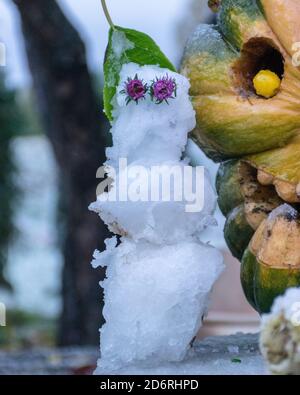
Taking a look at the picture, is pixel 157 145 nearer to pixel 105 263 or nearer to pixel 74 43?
pixel 105 263

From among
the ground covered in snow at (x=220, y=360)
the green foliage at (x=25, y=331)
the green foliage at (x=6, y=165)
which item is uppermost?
the ground covered in snow at (x=220, y=360)

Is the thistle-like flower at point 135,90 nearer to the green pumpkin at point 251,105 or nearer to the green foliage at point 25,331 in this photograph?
the green pumpkin at point 251,105

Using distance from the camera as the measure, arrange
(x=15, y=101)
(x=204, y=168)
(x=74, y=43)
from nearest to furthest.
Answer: (x=204, y=168) → (x=74, y=43) → (x=15, y=101)

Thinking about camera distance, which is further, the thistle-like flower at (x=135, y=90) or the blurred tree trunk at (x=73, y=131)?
the blurred tree trunk at (x=73, y=131)

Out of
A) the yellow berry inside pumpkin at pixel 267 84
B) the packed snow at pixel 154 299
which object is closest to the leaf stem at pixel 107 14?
the yellow berry inside pumpkin at pixel 267 84

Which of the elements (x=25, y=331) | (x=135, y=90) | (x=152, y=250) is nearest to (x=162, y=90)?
(x=135, y=90)

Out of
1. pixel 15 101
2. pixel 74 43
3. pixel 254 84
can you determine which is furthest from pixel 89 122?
pixel 254 84

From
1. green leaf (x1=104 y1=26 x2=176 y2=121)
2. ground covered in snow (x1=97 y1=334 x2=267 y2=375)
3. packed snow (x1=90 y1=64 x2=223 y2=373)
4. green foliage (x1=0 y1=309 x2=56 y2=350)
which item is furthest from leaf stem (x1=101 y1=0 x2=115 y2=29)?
green foliage (x1=0 y1=309 x2=56 y2=350)
